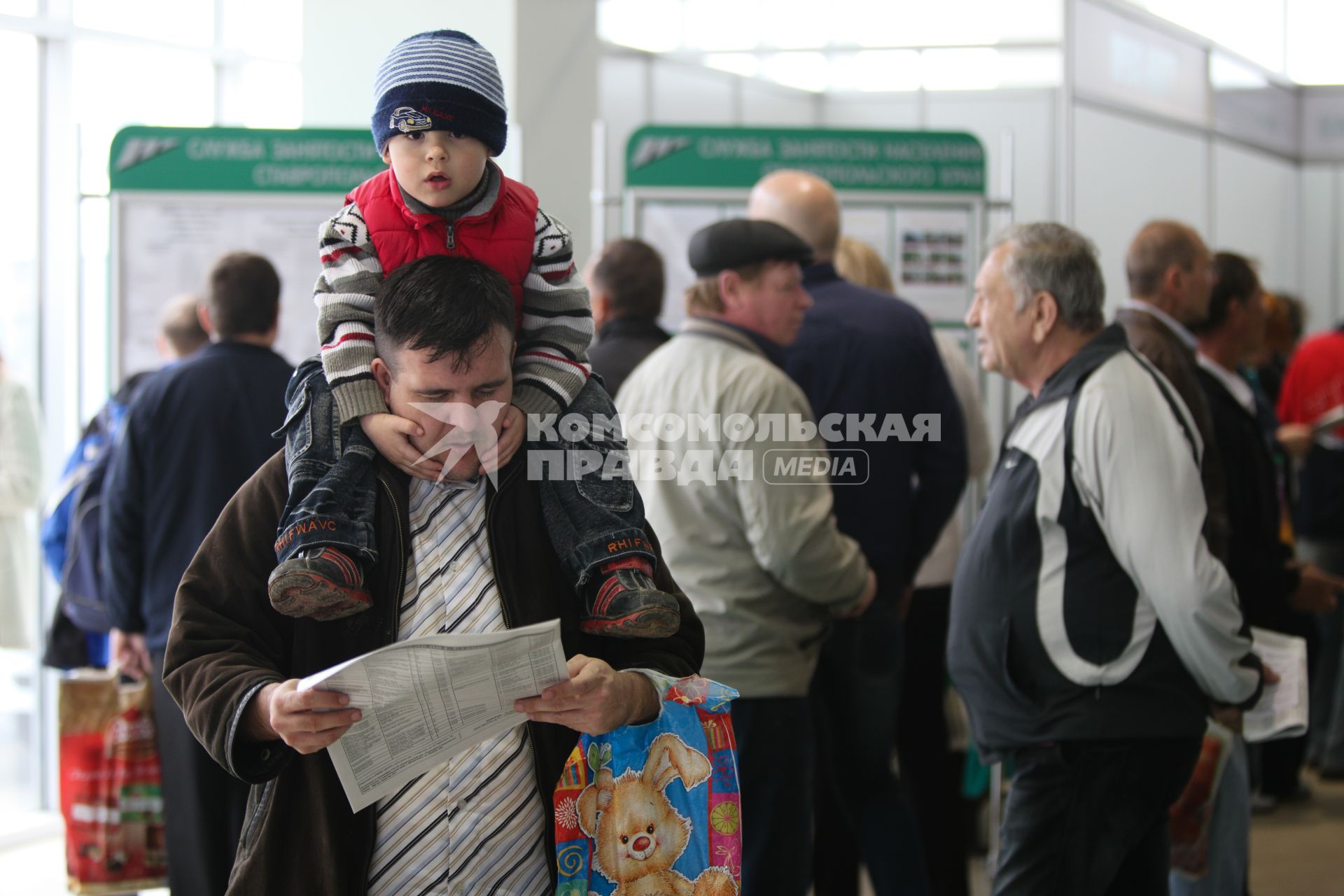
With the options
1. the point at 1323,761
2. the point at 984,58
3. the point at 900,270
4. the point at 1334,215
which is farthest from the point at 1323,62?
the point at 900,270

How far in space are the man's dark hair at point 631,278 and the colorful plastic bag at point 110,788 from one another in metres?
1.64

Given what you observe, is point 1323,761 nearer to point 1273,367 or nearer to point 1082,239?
point 1273,367

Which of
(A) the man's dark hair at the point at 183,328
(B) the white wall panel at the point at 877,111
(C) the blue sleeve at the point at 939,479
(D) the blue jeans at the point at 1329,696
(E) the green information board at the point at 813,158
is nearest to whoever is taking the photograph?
(C) the blue sleeve at the point at 939,479

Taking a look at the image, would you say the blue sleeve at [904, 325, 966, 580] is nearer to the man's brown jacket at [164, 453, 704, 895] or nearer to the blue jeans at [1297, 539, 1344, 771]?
the man's brown jacket at [164, 453, 704, 895]

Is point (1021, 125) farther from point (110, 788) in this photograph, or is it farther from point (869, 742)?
point (110, 788)

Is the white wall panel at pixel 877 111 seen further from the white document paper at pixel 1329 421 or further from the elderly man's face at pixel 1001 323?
the elderly man's face at pixel 1001 323

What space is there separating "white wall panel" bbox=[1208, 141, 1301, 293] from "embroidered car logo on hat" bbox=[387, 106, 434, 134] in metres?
5.93

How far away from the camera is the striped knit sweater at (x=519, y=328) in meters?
1.42

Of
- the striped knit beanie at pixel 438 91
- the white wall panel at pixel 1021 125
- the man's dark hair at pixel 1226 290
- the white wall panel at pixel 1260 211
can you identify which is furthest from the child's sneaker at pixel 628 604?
the white wall panel at pixel 1260 211

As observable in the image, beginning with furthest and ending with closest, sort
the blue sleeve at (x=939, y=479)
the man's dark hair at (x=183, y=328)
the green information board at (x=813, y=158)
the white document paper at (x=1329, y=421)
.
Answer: the white document paper at (x=1329, y=421)
the green information board at (x=813, y=158)
the man's dark hair at (x=183, y=328)
the blue sleeve at (x=939, y=479)

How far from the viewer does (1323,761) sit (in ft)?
18.4

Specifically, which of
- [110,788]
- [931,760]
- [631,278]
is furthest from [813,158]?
[110,788]

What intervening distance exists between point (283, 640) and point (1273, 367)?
580 cm

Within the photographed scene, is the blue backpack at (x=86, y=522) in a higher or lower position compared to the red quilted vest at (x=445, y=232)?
lower
